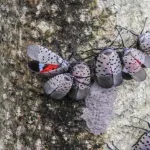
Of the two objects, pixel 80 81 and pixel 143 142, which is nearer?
pixel 80 81

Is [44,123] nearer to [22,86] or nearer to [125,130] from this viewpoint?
[22,86]

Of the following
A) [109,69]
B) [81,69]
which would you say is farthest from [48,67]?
[109,69]

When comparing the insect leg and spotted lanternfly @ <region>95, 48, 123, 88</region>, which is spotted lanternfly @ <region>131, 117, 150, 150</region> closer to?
spotted lanternfly @ <region>95, 48, 123, 88</region>

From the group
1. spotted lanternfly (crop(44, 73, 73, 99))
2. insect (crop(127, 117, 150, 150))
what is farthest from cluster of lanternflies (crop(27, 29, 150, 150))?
insect (crop(127, 117, 150, 150))

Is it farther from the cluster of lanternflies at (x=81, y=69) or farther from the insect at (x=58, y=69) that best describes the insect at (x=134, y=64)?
the insect at (x=58, y=69)

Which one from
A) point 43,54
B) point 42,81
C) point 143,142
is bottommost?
point 143,142

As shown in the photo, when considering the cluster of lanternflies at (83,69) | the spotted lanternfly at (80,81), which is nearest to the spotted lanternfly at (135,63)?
the cluster of lanternflies at (83,69)

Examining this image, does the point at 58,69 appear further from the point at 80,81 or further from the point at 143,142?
the point at 143,142
